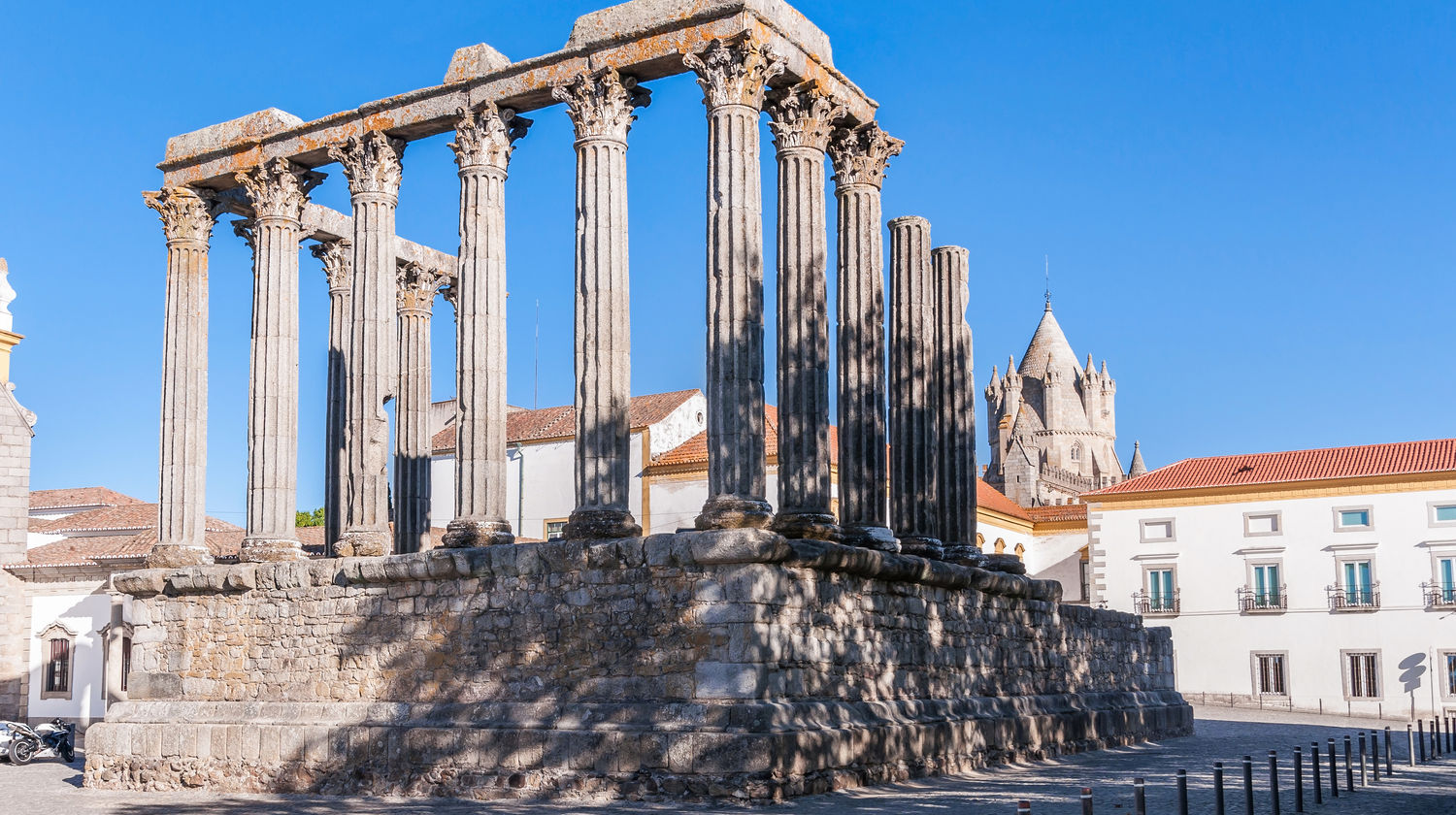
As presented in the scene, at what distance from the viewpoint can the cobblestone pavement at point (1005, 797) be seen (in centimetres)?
1355

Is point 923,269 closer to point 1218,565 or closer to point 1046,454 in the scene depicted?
point 1218,565

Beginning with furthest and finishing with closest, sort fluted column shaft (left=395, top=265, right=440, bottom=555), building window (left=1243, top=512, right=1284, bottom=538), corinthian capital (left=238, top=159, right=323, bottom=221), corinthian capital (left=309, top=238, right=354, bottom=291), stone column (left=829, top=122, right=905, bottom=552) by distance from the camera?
1. building window (left=1243, top=512, right=1284, bottom=538)
2. corinthian capital (left=309, top=238, right=354, bottom=291)
3. fluted column shaft (left=395, top=265, right=440, bottom=555)
4. corinthian capital (left=238, top=159, right=323, bottom=221)
5. stone column (left=829, top=122, right=905, bottom=552)

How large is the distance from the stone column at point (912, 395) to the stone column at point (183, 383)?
9277 mm

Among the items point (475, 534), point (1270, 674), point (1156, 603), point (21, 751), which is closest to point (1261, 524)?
point (1156, 603)

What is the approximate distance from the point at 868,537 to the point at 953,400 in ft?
13.7

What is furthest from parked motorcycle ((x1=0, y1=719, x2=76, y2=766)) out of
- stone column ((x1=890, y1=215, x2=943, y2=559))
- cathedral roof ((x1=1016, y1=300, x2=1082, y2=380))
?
cathedral roof ((x1=1016, y1=300, x2=1082, y2=380))

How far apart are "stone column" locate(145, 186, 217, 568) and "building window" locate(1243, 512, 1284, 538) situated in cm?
3173

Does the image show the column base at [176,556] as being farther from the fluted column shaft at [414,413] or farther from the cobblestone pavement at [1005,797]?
the cobblestone pavement at [1005,797]

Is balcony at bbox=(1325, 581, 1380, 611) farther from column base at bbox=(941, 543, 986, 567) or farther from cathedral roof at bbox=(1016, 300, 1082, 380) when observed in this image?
cathedral roof at bbox=(1016, 300, 1082, 380)

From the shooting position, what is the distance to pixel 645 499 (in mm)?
39781

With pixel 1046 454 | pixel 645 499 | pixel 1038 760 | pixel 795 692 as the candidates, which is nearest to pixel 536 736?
pixel 795 692

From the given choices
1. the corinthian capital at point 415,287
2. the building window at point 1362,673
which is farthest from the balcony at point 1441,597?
the corinthian capital at point 415,287

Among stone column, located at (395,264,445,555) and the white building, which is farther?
the white building

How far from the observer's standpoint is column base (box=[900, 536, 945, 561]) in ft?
63.5
